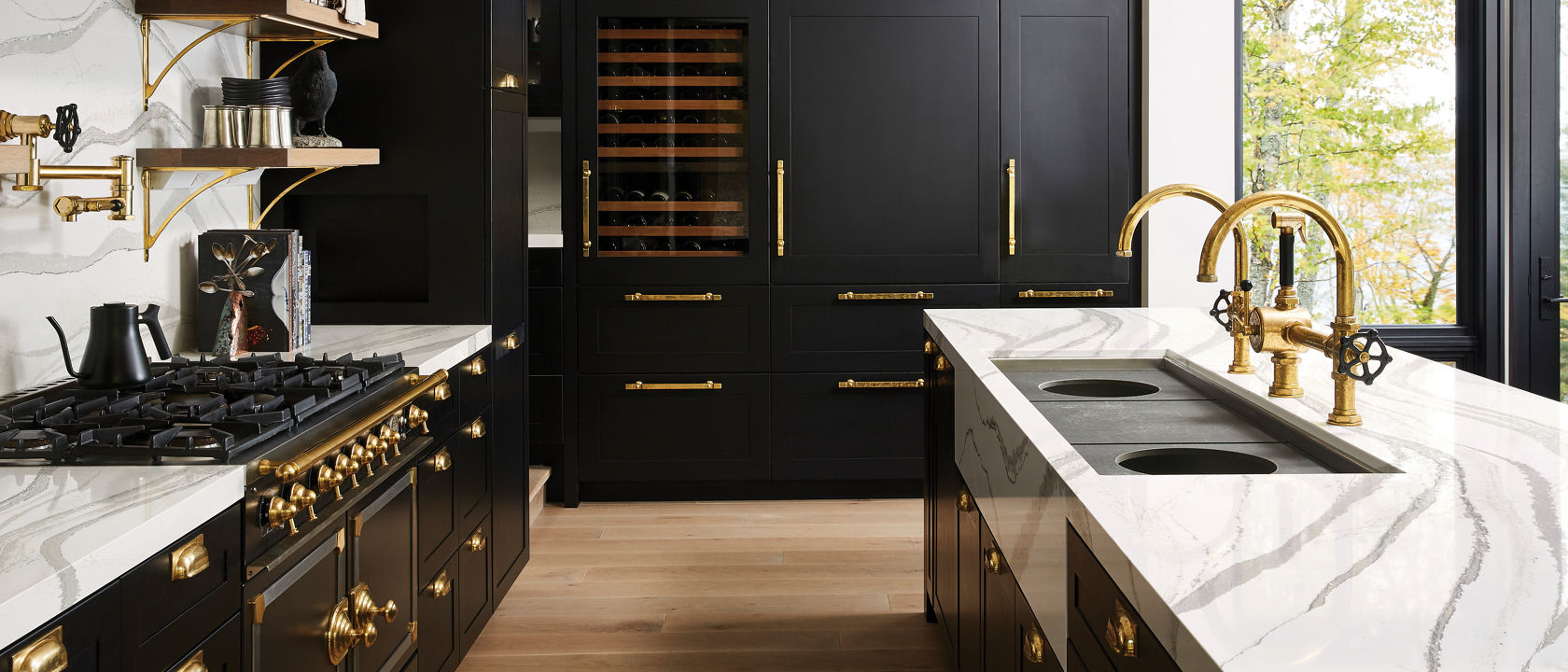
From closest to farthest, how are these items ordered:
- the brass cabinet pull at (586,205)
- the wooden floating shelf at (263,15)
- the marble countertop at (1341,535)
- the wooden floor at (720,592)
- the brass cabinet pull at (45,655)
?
the marble countertop at (1341,535), the brass cabinet pull at (45,655), the wooden floating shelf at (263,15), the wooden floor at (720,592), the brass cabinet pull at (586,205)

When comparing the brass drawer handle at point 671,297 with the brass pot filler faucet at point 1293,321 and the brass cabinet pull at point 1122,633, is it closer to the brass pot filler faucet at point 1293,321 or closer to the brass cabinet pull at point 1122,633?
the brass pot filler faucet at point 1293,321

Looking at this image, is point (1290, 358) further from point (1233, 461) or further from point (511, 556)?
point (511, 556)

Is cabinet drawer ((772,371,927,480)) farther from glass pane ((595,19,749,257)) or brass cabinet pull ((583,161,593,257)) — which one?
brass cabinet pull ((583,161,593,257))

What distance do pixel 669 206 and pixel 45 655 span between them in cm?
336

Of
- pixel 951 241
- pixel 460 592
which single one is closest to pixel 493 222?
pixel 460 592

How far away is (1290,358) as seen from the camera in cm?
177

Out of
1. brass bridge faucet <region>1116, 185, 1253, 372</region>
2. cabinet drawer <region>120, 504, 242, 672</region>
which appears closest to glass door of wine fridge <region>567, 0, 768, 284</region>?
brass bridge faucet <region>1116, 185, 1253, 372</region>

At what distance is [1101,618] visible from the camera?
47.7 inches

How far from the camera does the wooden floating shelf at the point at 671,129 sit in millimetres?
4266

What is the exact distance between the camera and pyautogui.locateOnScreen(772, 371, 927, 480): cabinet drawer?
14.3 ft

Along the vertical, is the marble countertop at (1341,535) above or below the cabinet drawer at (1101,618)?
above

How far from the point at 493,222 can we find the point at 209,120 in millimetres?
715

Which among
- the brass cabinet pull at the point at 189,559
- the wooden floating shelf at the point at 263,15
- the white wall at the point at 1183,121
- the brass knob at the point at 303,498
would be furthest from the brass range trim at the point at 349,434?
the white wall at the point at 1183,121

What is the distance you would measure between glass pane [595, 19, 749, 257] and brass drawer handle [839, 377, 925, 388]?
60 cm
